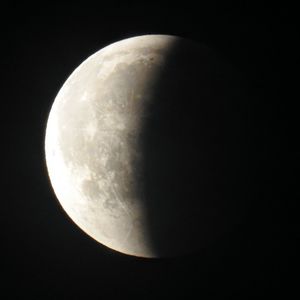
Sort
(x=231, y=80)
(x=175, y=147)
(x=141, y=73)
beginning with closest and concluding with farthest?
1. (x=175, y=147)
2. (x=141, y=73)
3. (x=231, y=80)

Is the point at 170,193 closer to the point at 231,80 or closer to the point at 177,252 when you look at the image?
the point at 177,252

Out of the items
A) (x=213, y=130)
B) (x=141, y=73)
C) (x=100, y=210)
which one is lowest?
(x=100, y=210)

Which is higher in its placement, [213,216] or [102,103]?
[102,103]

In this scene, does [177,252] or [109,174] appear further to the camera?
[177,252]

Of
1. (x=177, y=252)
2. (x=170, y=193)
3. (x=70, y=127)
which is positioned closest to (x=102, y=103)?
(x=70, y=127)

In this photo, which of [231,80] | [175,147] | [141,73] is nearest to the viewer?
[175,147]
